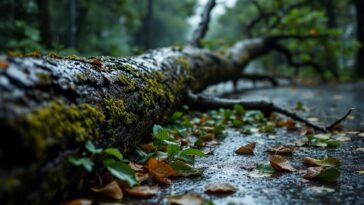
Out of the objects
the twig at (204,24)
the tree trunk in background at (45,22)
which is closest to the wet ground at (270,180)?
the twig at (204,24)

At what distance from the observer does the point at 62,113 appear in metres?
1.23

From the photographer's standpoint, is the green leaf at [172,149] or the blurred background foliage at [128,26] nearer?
the green leaf at [172,149]

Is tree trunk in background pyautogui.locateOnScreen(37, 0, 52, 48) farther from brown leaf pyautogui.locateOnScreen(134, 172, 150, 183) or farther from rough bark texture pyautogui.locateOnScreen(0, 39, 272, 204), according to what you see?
brown leaf pyautogui.locateOnScreen(134, 172, 150, 183)

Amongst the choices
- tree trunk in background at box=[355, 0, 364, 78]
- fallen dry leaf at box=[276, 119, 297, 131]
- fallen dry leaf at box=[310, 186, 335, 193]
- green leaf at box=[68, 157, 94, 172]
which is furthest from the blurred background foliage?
fallen dry leaf at box=[276, 119, 297, 131]

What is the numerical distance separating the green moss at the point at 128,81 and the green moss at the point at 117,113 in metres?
0.18

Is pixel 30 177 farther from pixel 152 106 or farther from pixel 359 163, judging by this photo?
pixel 359 163

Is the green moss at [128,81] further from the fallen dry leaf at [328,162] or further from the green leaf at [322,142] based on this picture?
the green leaf at [322,142]

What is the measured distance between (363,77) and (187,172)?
1088 cm

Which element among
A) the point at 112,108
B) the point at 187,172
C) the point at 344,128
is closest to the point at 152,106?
the point at 112,108

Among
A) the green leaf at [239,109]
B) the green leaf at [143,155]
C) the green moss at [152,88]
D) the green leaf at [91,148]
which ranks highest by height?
the green moss at [152,88]

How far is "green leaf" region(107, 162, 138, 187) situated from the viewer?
1.31 metres

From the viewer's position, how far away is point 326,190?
1402 mm

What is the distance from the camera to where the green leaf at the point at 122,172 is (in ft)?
4.29

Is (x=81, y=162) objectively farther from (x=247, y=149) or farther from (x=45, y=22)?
(x=45, y=22)
